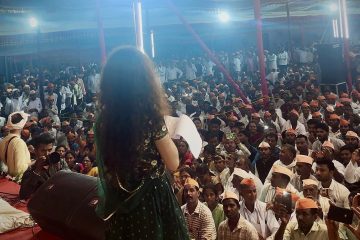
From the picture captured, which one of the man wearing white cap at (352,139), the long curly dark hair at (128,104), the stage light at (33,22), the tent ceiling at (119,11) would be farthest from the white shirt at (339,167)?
the stage light at (33,22)

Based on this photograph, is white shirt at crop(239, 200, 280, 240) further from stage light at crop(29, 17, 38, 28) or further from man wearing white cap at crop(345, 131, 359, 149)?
stage light at crop(29, 17, 38, 28)

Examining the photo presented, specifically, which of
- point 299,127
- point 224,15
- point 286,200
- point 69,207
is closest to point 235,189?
point 286,200

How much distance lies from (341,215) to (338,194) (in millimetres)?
1889

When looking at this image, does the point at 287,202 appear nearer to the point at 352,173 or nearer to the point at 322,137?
the point at 352,173

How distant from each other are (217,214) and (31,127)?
538cm

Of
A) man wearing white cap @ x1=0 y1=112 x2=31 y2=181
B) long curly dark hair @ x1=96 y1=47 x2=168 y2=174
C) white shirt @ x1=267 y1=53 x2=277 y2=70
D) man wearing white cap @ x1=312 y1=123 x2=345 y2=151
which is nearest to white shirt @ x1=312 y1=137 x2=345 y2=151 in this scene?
man wearing white cap @ x1=312 y1=123 x2=345 y2=151

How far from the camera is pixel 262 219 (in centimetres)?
432

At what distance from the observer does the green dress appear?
6.54ft

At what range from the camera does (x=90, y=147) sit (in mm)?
6945

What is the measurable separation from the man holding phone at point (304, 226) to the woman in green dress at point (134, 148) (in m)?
1.84

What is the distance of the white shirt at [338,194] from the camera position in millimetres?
4523

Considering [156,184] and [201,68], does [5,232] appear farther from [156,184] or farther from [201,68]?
[201,68]

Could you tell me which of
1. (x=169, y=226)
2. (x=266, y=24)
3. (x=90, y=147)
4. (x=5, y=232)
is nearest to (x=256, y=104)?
(x=90, y=147)

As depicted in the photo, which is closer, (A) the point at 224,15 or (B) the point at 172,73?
(A) the point at 224,15
